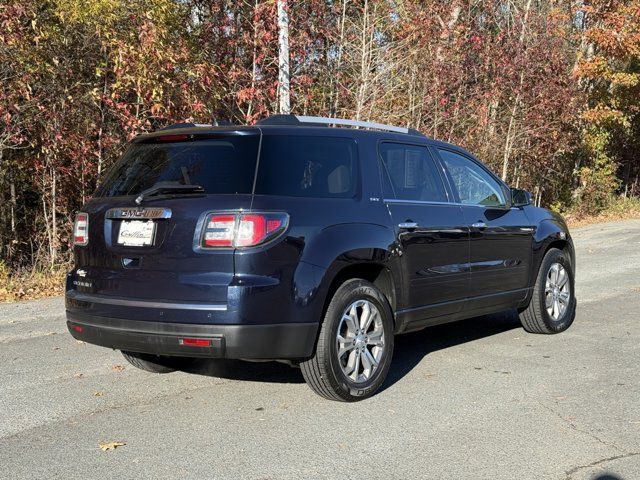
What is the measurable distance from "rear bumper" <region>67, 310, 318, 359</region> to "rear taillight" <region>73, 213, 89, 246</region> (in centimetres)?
61

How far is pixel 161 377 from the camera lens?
5883 mm

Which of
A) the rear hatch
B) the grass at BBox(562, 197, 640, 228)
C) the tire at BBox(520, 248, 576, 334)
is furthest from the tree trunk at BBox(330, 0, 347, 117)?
the grass at BBox(562, 197, 640, 228)

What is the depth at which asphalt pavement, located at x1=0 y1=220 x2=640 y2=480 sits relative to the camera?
4.05 metres

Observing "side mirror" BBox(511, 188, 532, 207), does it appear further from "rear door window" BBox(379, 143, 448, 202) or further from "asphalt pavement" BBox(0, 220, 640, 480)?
"asphalt pavement" BBox(0, 220, 640, 480)

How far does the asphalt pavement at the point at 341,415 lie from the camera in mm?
4051

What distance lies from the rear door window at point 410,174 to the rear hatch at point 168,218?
1.23 meters

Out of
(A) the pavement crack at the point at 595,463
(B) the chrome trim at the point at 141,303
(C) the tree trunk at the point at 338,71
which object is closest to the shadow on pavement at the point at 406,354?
(B) the chrome trim at the point at 141,303

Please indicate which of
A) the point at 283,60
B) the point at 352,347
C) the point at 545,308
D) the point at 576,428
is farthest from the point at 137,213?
the point at 283,60

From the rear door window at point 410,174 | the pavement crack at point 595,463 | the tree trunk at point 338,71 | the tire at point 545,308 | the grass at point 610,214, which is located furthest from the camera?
the grass at point 610,214

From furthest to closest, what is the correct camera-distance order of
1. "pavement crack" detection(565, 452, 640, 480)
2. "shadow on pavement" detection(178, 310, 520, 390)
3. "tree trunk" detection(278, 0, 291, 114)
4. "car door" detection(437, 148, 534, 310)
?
"tree trunk" detection(278, 0, 291, 114), "car door" detection(437, 148, 534, 310), "shadow on pavement" detection(178, 310, 520, 390), "pavement crack" detection(565, 452, 640, 480)

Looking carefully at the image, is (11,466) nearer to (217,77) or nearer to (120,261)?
(120,261)

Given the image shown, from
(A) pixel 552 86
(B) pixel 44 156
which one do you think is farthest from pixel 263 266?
(A) pixel 552 86

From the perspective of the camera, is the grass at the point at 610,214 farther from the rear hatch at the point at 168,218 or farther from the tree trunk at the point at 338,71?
the rear hatch at the point at 168,218

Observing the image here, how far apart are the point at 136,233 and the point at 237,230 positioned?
752 mm
